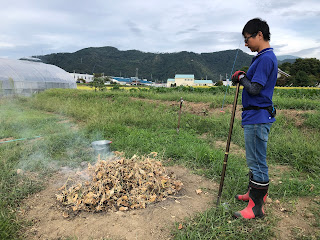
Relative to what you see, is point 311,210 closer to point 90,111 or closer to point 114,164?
point 114,164

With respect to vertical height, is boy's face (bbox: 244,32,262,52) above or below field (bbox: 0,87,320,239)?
above

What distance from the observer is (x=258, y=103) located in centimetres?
206

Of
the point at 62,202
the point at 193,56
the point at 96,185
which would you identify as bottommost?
the point at 62,202

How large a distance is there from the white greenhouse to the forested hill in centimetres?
350

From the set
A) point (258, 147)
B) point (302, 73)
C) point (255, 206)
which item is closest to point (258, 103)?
point (258, 147)

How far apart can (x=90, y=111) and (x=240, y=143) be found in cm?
524

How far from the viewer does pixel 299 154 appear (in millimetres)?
3779

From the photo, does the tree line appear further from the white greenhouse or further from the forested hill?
the white greenhouse

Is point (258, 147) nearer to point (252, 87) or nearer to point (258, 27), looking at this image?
point (252, 87)

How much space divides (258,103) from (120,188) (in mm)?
1794

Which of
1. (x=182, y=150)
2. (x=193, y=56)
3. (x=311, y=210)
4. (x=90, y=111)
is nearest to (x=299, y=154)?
(x=311, y=210)

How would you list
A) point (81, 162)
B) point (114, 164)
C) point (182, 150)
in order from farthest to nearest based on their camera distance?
point (182, 150) < point (81, 162) < point (114, 164)

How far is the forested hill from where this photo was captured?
32041 millimetres

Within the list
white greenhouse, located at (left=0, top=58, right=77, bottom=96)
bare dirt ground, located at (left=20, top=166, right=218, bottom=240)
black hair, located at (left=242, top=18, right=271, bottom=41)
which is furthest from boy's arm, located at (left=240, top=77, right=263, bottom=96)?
white greenhouse, located at (left=0, top=58, right=77, bottom=96)
